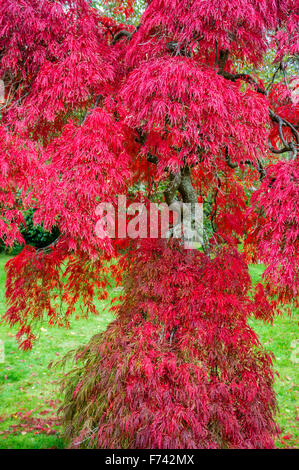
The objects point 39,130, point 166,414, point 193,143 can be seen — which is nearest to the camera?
point 166,414

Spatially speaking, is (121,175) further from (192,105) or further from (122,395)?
(122,395)

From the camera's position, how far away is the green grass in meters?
3.77

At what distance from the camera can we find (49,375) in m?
5.22

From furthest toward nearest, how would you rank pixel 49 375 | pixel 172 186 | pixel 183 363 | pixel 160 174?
pixel 49 375, pixel 172 186, pixel 160 174, pixel 183 363

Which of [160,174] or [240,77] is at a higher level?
[240,77]

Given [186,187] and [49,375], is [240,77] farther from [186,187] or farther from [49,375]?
[49,375]

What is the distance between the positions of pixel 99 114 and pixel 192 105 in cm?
60

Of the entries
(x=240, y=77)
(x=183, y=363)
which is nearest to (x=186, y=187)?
(x=240, y=77)

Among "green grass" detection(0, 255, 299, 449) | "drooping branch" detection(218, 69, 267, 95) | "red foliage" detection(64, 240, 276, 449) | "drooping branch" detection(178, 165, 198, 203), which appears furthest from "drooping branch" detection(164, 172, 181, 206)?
"green grass" detection(0, 255, 299, 449)

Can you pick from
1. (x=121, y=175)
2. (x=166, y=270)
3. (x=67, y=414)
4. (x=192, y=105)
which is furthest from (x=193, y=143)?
(x=67, y=414)

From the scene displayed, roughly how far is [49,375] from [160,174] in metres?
3.80

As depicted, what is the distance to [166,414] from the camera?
2.13m

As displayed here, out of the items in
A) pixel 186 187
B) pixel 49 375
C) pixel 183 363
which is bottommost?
pixel 49 375
